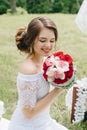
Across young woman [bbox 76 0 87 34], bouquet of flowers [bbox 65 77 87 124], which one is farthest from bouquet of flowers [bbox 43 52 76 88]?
bouquet of flowers [bbox 65 77 87 124]

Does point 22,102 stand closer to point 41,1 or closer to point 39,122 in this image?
point 39,122

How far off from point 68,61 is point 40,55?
203 millimetres

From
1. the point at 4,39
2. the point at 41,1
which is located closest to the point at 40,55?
the point at 4,39

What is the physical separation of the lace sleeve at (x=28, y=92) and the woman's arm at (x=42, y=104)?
3 centimetres

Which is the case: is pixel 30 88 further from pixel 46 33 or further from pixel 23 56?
pixel 23 56

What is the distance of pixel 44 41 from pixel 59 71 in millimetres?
232

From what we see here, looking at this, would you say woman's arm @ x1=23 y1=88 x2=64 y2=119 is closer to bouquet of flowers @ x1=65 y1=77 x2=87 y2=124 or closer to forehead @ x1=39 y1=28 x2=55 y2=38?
forehead @ x1=39 y1=28 x2=55 y2=38

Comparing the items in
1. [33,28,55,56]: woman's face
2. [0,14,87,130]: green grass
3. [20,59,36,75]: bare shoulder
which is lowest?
[0,14,87,130]: green grass

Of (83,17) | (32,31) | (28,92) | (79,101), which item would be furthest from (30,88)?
(79,101)

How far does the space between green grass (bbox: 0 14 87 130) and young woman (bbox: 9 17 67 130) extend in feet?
2.14

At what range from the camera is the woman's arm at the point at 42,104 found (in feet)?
7.69

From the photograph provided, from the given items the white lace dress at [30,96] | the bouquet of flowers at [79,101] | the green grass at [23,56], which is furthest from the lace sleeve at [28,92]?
the bouquet of flowers at [79,101]

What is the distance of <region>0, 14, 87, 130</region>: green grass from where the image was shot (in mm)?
4209

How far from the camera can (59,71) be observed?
2.31 metres
